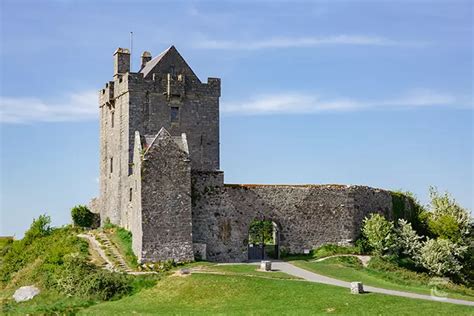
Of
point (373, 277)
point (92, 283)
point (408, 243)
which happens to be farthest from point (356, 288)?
point (408, 243)

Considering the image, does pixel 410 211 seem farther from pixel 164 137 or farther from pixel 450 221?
pixel 164 137

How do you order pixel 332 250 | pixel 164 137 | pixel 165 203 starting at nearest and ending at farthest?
pixel 165 203 → pixel 164 137 → pixel 332 250

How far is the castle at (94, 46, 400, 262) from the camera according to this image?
4503 cm

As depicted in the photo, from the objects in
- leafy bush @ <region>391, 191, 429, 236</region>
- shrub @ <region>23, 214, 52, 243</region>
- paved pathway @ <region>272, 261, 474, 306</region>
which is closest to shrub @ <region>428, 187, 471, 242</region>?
leafy bush @ <region>391, 191, 429, 236</region>

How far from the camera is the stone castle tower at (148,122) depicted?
48406 mm

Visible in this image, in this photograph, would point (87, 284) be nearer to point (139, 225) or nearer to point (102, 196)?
point (139, 225)

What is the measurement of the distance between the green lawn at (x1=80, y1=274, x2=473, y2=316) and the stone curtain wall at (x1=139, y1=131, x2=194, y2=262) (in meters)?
4.84

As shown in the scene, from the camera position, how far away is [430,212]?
58219 mm

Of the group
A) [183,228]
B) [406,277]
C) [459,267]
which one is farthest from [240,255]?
[459,267]

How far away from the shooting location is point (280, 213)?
165 feet

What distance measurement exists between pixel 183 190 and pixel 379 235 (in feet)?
45.2

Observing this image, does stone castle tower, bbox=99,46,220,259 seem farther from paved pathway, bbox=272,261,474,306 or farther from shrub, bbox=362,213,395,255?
shrub, bbox=362,213,395,255

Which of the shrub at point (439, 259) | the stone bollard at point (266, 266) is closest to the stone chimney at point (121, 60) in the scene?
the stone bollard at point (266, 266)

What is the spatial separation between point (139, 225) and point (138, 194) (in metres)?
1.93
